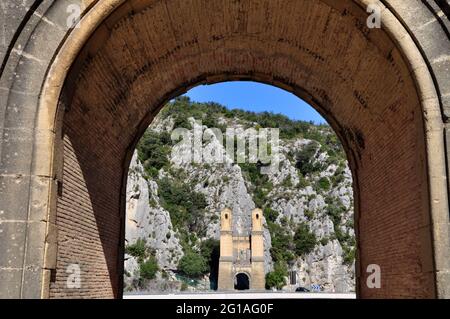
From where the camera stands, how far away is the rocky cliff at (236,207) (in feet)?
197

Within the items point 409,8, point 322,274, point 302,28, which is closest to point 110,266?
point 302,28

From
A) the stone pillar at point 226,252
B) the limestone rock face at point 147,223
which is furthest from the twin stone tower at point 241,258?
the limestone rock face at point 147,223

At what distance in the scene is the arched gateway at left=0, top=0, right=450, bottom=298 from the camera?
5.84 m

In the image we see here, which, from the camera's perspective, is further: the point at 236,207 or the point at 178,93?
the point at 236,207

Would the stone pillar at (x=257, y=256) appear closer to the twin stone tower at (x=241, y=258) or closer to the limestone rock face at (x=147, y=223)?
the twin stone tower at (x=241, y=258)

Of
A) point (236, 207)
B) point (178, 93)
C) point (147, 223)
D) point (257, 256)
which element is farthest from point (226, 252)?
point (178, 93)

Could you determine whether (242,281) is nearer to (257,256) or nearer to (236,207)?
(257,256)

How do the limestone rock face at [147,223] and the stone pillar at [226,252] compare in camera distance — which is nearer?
the limestone rock face at [147,223]

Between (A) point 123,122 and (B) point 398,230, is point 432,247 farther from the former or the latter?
(A) point 123,122

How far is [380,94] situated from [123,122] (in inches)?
193

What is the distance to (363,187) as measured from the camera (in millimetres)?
10219

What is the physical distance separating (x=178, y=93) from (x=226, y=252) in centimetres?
5423

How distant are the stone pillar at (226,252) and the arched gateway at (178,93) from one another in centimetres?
5248

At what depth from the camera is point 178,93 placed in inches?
421
